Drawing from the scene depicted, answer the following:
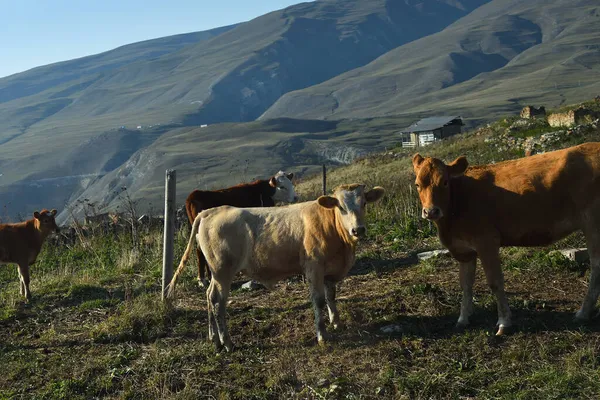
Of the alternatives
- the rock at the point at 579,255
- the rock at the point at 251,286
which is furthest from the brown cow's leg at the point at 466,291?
the rock at the point at 251,286

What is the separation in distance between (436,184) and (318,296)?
214cm

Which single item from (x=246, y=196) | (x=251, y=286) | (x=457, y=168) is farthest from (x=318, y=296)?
(x=246, y=196)

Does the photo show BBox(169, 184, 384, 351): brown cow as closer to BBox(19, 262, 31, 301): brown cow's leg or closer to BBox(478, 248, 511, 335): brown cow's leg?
BBox(478, 248, 511, 335): brown cow's leg

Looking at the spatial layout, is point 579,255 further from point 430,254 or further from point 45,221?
point 45,221

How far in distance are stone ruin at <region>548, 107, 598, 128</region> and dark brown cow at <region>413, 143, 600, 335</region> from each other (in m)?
25.4

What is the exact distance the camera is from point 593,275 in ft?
27.7

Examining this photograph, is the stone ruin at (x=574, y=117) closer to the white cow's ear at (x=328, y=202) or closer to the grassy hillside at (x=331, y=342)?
the grassy hillside at (x=331, y=342)

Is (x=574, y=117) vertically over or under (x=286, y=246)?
under

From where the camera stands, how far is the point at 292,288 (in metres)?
11.6

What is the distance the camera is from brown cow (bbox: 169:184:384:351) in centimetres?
917

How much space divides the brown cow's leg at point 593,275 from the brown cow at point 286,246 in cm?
281

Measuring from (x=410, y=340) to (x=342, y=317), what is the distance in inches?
59.6

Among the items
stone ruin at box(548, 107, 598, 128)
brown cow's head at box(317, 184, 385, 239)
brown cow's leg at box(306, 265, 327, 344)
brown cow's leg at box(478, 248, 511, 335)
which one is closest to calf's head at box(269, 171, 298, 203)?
brown cow's head at box(317, 184, 385, 239)

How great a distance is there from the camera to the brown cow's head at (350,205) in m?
8.94
